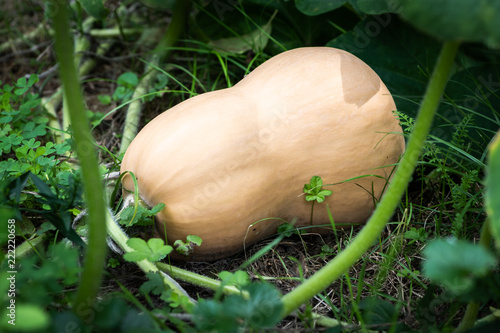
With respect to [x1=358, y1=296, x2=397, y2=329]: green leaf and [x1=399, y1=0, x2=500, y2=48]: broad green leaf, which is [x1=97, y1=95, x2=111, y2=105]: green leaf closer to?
[x1=358, y1=296, x2=397, y2=329]: green leaf

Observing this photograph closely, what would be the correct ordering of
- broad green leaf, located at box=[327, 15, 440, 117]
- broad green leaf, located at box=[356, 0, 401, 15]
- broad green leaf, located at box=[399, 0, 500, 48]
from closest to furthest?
broad green leaf, located at box=[399, 0, 500, 48]
broad green leaf, located at box=[356, 0, 401, 15]
broad green leaf, located at box=[327, 15, 440, 117]

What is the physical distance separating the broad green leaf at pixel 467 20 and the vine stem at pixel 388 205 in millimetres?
156

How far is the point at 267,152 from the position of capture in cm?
129

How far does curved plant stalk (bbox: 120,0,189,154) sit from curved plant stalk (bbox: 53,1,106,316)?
85 centimetres

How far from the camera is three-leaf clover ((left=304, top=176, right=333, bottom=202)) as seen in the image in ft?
4.27

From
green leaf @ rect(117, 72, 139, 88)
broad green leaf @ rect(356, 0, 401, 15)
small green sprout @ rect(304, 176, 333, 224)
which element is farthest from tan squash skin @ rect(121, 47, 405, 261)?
green leaf @ rect(117, 72, 139, 88)

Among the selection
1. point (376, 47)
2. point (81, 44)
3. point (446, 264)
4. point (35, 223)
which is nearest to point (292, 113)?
point (376, 47)

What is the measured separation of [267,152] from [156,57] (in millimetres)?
832

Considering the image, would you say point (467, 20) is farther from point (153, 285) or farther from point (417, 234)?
point (153, 285)

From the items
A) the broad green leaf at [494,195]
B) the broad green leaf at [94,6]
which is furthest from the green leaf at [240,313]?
the broad green leaf at [94,6]

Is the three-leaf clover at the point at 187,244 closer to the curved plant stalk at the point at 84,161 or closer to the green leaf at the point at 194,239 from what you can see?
the green leaf at the point at 194,239

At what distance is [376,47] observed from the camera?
166 centimetres

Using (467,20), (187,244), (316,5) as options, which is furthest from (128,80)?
(467,20)

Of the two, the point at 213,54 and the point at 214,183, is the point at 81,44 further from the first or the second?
the point at 214,183
